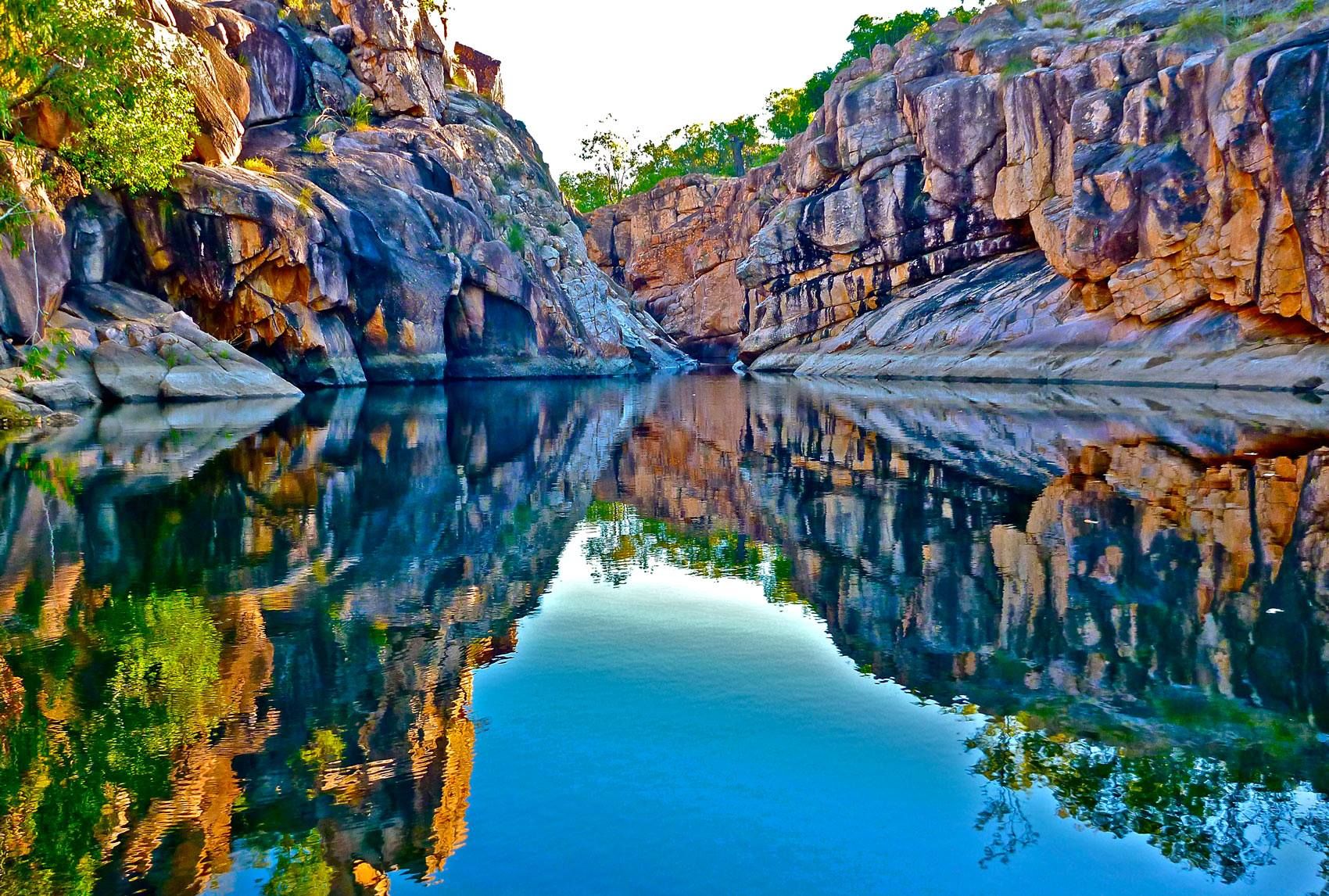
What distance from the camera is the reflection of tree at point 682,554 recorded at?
945 cm

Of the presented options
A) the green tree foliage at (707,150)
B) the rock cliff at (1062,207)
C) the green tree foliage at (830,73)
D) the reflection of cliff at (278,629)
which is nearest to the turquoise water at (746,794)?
the reflection of cliff at (278,629)

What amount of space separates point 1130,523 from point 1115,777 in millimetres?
6735

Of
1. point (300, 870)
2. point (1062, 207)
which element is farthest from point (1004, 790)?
point (1062, 207)

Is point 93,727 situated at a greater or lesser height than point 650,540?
lesser

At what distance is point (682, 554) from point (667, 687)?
13.6 ft

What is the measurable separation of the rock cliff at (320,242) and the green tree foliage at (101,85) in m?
1.45

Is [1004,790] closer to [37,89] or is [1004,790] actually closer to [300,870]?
[300,870]

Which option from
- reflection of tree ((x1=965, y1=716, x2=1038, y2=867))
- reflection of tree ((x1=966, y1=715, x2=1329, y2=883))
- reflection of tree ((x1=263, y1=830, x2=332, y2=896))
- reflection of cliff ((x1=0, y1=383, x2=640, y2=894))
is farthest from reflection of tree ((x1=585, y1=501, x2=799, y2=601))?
reflection of tree ((x1=263, y1=830, x2=332, y2=896))

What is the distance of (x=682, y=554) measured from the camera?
10430 millimetres

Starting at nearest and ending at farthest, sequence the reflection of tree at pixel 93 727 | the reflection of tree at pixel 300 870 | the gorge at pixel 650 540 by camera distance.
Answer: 1. the reflection of tree at pixel 300 870
2. the reflection of tree at pixel 93 727
3. the gorge at pixel 650 540

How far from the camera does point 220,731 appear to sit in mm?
5387

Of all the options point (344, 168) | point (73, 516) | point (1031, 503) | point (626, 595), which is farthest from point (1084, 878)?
point (344, 168)

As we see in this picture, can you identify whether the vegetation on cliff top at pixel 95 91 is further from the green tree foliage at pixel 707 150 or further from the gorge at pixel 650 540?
the green tree foliage at pixel 707 150

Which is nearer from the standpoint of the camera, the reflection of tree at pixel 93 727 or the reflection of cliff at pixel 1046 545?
the reflection of tree at pixel 93 727
